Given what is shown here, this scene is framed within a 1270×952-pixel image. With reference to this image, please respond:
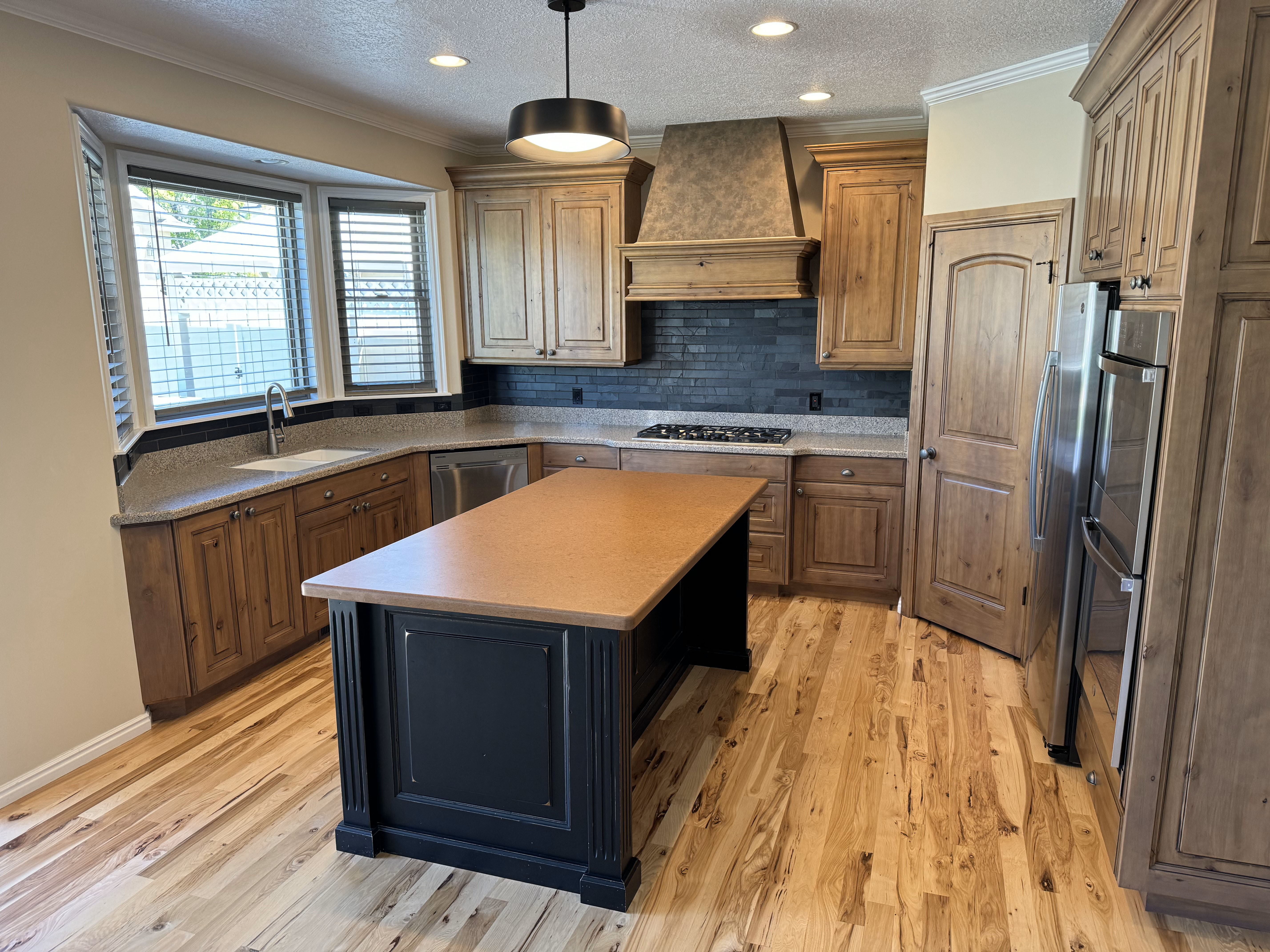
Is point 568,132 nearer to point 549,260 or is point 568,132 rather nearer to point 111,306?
point 111,306

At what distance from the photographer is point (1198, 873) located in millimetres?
2107

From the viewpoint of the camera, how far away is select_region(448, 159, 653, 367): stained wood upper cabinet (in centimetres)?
487

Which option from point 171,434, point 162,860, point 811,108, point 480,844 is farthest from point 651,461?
point 162,860

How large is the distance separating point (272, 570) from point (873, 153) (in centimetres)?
346

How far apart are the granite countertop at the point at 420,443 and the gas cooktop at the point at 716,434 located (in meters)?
0.06

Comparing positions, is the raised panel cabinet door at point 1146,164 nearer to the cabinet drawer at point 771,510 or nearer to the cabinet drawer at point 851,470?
the cabinet drawer at point 851,470

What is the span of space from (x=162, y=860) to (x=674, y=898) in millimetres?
1447

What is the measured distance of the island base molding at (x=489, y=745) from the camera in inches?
85.4

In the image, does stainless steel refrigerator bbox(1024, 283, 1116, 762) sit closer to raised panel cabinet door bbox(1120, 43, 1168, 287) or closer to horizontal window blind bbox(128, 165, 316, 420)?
raised panel cabinet door bbox(1120, 43, 1168, 287)

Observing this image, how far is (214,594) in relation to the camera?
3324 mm

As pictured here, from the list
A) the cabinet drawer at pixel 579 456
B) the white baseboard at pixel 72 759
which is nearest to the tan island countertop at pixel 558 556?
the white baseboard at pixel 72 759

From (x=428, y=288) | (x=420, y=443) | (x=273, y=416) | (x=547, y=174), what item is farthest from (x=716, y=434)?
(x=273, y=416)

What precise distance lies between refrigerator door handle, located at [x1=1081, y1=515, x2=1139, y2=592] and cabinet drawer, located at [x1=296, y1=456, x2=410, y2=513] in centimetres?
308

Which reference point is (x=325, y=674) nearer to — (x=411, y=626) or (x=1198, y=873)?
(x=411, y=626)
